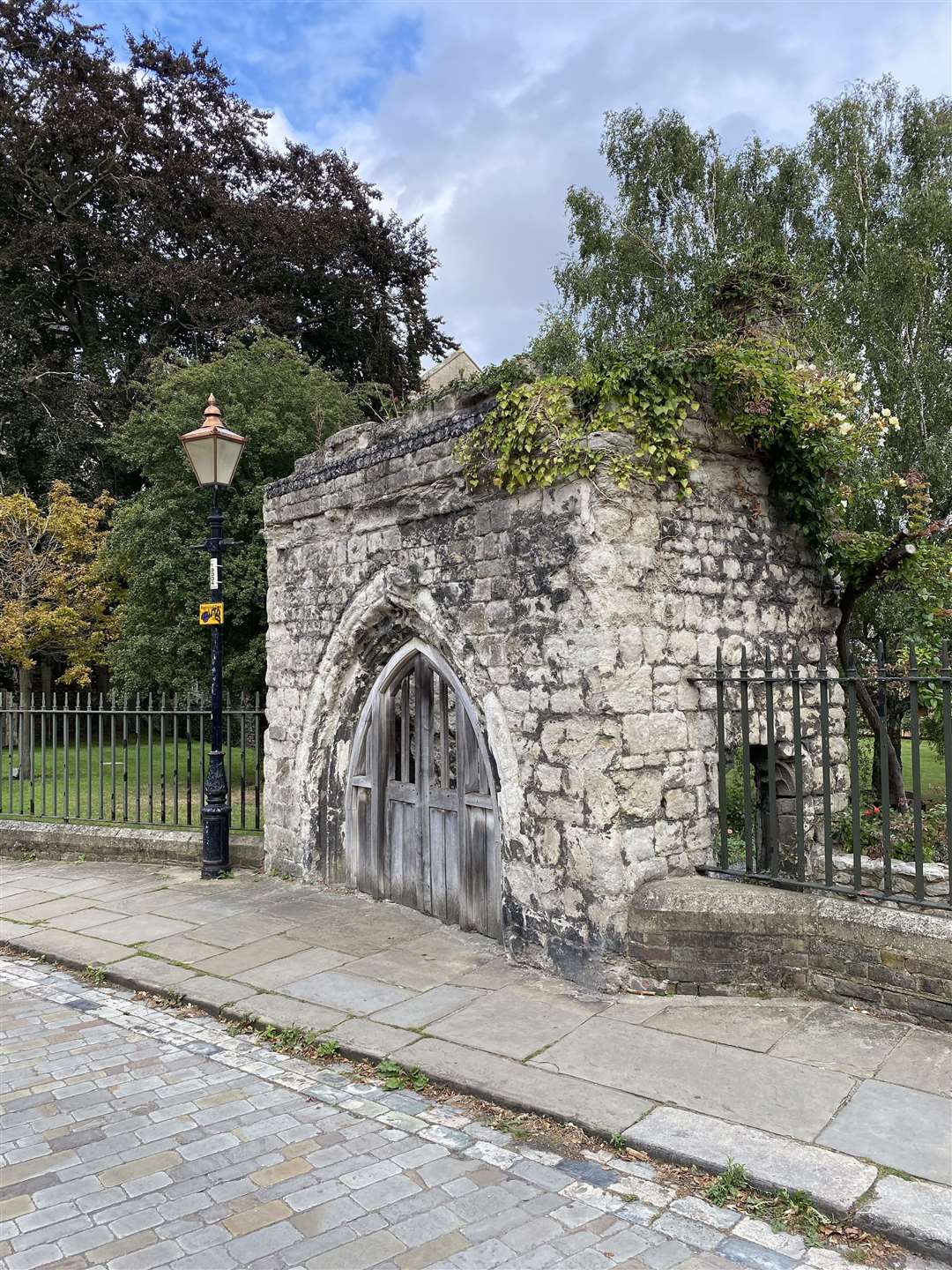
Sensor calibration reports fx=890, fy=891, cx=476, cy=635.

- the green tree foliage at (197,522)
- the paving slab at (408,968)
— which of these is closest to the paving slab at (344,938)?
the paving slab at (408,968)

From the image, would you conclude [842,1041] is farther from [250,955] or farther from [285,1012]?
[250,955]

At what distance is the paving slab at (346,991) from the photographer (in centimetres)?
495

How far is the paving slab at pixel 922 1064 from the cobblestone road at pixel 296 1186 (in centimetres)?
122

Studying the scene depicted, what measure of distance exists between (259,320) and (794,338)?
15.3 metres

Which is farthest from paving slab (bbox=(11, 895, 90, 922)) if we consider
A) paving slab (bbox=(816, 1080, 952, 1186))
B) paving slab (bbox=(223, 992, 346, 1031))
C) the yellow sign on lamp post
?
paving slab (bbox=(816, 1080, 952, 1186))

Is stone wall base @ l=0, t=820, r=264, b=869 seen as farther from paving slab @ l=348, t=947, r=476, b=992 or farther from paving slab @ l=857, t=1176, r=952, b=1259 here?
paving slab @ l=857, t=1176, r=952, b=1259

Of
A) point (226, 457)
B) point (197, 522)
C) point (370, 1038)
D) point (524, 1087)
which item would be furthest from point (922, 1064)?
point (197, 522)

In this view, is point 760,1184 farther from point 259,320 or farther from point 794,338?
point 259,320

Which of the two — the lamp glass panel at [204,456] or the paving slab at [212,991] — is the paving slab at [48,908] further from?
the lamp glass panel at [204,456]

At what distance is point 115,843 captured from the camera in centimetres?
911

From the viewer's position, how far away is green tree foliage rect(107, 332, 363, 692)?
12.4m

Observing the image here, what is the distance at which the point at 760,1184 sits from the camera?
123 inches

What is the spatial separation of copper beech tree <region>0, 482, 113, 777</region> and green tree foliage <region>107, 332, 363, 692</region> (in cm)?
250

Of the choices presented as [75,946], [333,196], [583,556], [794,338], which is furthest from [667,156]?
[75,946]
